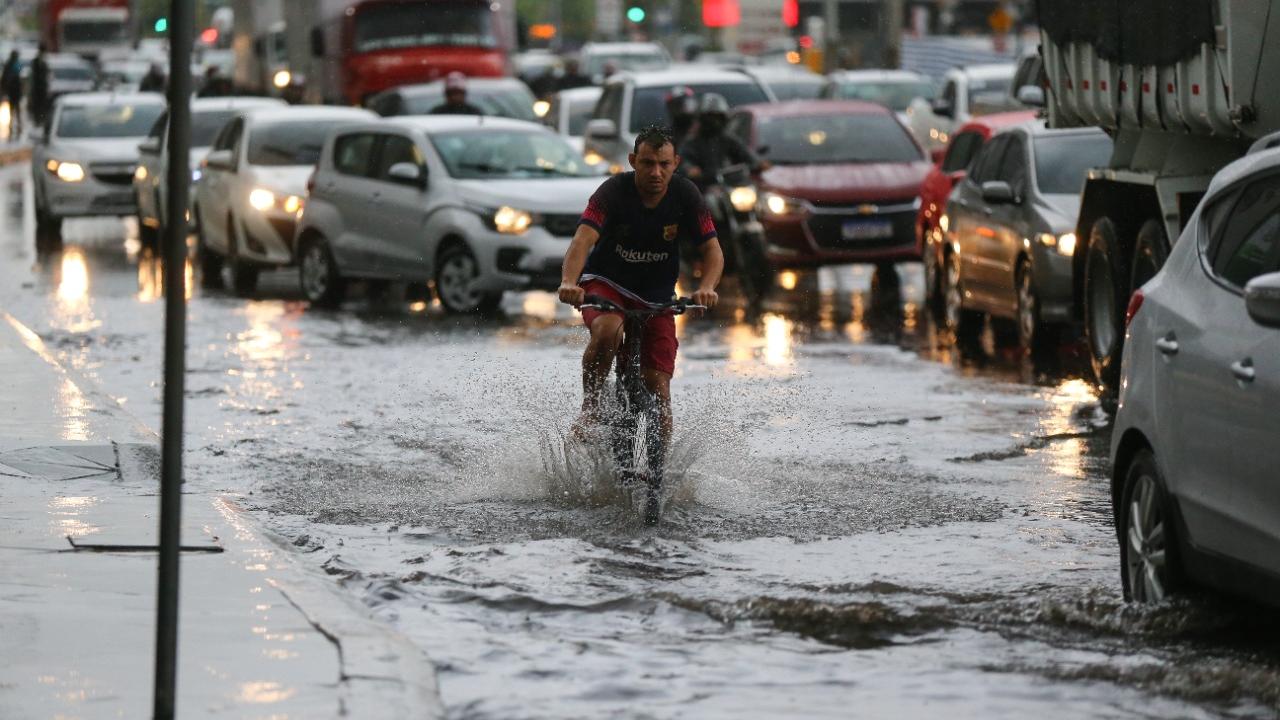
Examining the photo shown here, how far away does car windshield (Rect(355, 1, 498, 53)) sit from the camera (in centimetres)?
3978

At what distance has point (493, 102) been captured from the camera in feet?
108

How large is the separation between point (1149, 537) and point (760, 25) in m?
101

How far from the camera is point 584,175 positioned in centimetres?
2150

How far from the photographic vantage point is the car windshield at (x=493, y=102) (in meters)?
31.9

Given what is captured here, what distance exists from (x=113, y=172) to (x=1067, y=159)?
53.1ft

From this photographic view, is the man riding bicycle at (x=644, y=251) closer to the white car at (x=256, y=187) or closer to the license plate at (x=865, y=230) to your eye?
the license plate at (x=865, y=230)

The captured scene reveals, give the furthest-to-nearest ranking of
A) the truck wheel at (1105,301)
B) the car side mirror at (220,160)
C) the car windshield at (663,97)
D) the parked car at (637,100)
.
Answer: the car windshield at (663,97) → the parked car at (637,100) → the car side mirror at (220,160) → the truck wheel at (1105,301)

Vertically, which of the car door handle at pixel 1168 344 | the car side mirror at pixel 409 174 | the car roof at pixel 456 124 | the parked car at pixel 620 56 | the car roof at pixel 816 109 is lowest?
the parked car at pixel 620 56

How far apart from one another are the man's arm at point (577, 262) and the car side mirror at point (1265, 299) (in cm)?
349

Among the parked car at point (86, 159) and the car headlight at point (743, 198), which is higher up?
the car headlight at point (743, 198)

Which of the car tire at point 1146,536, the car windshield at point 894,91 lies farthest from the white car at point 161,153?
the car tire at point 1146,536

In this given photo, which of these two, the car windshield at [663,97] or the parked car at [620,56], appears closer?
the car windshield at [663,97]

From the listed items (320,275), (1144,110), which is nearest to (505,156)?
(320,275)

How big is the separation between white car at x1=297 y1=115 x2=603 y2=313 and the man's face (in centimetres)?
990
